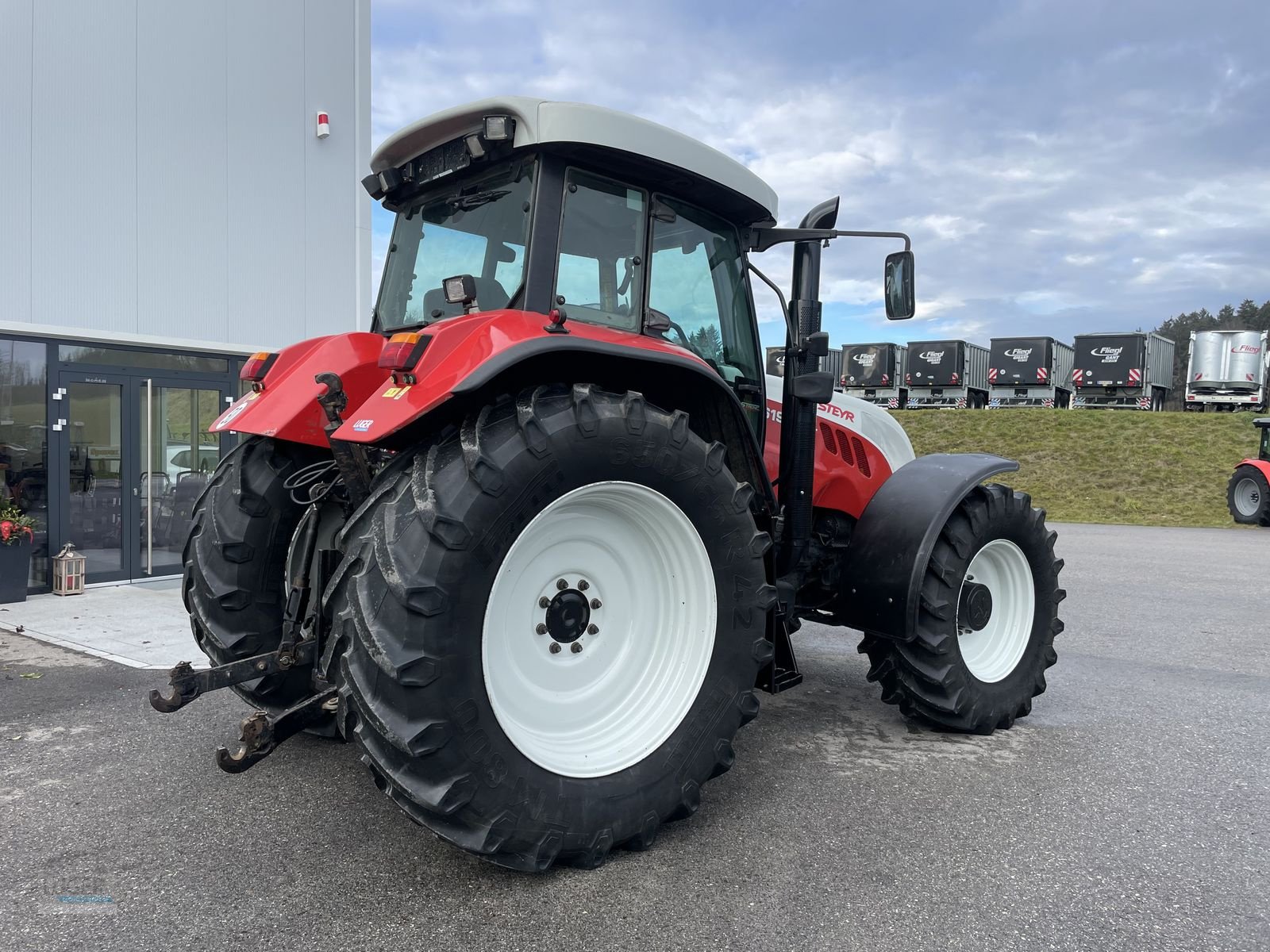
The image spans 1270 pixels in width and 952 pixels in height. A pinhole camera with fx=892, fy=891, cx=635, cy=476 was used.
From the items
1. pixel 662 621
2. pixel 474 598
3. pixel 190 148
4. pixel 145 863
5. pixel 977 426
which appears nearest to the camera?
pixel 474 598

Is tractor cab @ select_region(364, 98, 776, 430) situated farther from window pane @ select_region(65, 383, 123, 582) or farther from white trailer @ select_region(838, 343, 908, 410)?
white trailer @ select_region(838, 343, 908, 410)

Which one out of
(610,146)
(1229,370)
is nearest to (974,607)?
(610,146)

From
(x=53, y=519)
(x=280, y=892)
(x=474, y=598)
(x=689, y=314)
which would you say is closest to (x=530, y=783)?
(x=474, y=598)

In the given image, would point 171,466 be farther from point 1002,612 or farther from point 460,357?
point 1002,612

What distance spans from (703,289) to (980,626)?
85.1 inches

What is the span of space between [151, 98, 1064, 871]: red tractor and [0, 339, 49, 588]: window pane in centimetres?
555

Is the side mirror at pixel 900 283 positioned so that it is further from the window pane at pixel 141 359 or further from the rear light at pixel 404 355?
the window pane at pixel 141 359

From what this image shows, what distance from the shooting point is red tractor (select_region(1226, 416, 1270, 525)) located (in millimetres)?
17031

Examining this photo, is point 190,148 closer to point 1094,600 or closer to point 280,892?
point 280,892

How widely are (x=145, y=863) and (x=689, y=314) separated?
9.09ft

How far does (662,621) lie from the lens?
3.25 m

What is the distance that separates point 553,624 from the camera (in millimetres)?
2990

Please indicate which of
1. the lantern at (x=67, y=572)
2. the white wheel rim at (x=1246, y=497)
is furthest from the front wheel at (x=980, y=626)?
the white wheel rim at (x=1246, y=497)

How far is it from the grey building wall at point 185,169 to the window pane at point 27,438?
37 centimetres
